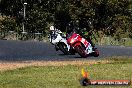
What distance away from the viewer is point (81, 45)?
82.9 feet

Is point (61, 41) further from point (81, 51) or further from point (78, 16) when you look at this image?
point (78, 16)

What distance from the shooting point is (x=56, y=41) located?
26.8 meters

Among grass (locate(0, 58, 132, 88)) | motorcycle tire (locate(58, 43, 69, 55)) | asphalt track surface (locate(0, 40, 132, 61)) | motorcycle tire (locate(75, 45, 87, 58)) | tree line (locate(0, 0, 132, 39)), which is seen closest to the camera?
grass (locate(0, 58, 132, 88))

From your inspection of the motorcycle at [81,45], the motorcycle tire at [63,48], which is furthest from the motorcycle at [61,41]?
the motorcycle at [81,45]

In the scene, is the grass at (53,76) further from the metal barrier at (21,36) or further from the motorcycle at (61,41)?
the metal barrier at (21,36)

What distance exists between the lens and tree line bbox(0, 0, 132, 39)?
63.2 meters

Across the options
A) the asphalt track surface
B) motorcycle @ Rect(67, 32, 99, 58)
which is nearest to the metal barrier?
the asphalt track surface

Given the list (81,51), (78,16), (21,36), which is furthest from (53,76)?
(78,16)

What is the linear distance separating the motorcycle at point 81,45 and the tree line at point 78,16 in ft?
119

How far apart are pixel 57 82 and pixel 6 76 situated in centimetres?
254

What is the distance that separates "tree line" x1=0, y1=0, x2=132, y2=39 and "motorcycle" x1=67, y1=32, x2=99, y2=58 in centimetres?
3623

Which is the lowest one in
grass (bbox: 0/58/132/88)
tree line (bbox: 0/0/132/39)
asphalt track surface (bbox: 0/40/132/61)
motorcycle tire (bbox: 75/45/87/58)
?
asphalt track surface (bbox: 0/40/132/61)

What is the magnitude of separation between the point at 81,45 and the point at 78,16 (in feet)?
129

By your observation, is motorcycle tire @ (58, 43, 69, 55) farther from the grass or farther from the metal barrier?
the metal barrier
